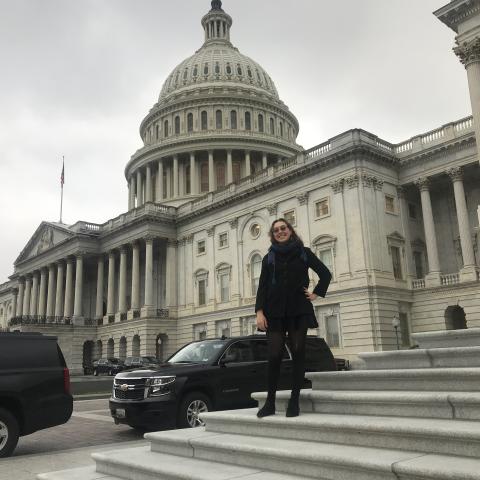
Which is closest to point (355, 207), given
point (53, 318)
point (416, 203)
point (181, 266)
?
point (416, 203)

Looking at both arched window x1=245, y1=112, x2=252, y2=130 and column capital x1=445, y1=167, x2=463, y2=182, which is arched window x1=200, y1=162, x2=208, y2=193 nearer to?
arched window x1=245, y1=112, x2=252, y2=130

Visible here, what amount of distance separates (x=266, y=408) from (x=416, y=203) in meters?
40.5

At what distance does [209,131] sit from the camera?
75188 mm

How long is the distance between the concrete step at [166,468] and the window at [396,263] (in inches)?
1400

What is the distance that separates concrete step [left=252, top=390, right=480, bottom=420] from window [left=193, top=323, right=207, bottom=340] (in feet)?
151

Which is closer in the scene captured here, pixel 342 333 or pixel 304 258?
pixel 304 258

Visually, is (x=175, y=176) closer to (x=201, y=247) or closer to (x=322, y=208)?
(x=201, y=247)

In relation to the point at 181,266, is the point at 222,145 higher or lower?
higher

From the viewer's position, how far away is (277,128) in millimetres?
81375

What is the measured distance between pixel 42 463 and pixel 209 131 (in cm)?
6895

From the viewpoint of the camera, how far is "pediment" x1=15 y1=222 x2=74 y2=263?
68.5m

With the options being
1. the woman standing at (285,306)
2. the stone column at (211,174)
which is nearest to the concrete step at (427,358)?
the woman standing at (285,306)

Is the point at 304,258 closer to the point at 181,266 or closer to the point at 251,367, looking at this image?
the point at 251,367

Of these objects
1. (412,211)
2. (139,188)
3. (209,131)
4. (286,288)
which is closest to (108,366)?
(412,211)
